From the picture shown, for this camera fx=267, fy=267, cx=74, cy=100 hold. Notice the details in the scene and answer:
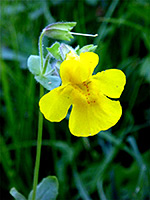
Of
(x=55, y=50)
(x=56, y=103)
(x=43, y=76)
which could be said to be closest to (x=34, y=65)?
(x=43, y=76)

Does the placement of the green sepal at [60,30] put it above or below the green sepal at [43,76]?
above

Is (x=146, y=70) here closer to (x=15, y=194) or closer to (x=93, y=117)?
(x=93, y=117)

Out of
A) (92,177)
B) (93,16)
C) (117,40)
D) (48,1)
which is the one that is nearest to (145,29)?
(117,40)

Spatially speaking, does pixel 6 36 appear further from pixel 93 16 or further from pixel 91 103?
pixel 91 103

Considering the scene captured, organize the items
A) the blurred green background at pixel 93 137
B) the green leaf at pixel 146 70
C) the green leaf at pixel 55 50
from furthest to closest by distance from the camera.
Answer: the green leaf at pixel 146 70, the blurred green background at pixel 93 137, the green leaf at pixel 55 50

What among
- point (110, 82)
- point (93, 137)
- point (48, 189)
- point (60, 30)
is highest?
point (60, 30)

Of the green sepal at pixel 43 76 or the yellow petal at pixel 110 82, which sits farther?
the green sepal at pixel 43 76

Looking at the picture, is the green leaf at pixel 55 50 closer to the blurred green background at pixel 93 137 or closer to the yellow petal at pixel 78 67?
the yellow petal at pixel 78 67

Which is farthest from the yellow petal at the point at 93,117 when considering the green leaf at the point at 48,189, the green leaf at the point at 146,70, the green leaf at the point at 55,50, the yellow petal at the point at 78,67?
the green leaf at the point at 146,70
